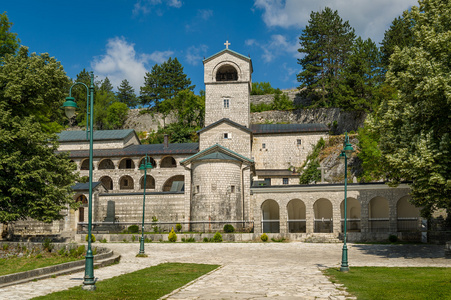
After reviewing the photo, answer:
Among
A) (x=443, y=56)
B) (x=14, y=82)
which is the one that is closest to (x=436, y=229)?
(x=443, y=56)

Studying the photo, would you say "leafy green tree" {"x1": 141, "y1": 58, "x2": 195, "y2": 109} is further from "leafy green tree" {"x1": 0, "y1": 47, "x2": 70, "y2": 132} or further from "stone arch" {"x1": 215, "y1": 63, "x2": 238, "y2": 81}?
"leafy green tree" {"x1": 0, "y1": 47, "x2": 70, "y2": 132}

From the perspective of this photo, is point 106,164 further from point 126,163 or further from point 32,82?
point 32,82

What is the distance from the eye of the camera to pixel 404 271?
50.0 feet

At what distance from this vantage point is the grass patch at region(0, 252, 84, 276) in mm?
15500

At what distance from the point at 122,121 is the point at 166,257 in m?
51.8

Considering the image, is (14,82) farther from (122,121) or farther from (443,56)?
(122,121)

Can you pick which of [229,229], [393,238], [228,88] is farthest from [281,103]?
[393,238]

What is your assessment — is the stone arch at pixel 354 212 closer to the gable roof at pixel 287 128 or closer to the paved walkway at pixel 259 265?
the paved walkway at pixel 259 265

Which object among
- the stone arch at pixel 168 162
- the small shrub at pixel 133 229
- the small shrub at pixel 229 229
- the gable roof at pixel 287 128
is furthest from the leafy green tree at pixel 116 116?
the small shrub at pixel 229 229

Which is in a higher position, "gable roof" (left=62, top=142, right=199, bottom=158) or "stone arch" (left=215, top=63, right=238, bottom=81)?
"stone arch" (left=215, top=63, right=238, bottom=81)

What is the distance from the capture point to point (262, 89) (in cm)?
8006

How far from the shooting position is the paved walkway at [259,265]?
1086 centimetres

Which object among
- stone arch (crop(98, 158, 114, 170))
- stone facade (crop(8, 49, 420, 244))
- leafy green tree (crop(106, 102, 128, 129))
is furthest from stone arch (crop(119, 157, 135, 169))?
leafy green tree (crop(106, 102, 128, 129))

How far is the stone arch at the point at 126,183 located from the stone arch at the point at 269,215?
20.2 metres
